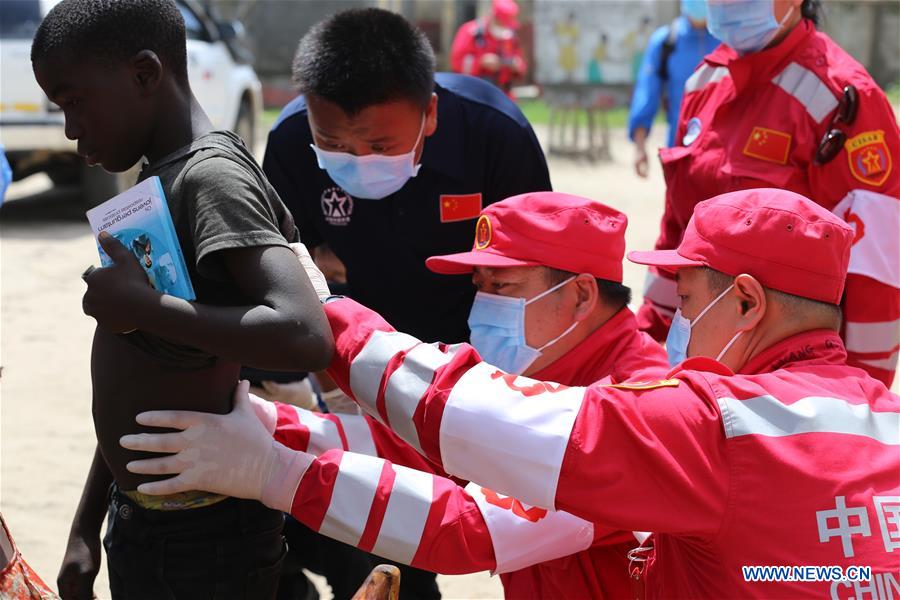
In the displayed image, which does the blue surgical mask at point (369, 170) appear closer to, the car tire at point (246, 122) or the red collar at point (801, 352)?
the red collar at point (801, 352)

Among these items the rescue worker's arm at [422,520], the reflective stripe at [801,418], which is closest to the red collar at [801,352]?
the reflective stripe at [801,418]

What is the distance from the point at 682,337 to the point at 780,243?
1.19ft

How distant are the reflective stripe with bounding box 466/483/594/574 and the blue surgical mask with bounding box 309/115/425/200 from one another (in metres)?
1.16

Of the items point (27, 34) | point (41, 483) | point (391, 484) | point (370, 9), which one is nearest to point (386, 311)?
point (370, 9)

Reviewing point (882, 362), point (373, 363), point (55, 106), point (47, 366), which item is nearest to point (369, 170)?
point (373, 363)

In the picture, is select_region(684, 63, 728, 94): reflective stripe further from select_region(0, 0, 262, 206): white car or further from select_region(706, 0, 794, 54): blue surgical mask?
select_region(0, 0, 262, 206): white car

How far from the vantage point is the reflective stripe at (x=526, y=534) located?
2.11m

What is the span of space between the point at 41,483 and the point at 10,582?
276 cm

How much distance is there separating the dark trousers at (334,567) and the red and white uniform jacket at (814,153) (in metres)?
1.48

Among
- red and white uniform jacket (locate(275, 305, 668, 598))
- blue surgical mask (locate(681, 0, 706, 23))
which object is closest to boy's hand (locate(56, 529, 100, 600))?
red and white uniform jacket (locate(275, 305, 668, 598))

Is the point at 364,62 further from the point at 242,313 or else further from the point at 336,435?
the point at 242,313

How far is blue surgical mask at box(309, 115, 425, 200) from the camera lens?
3.00 metres

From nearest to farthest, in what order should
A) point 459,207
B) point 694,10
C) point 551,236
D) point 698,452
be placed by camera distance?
point 698,452 < point 551,236 < point 459,207 < point 694,10

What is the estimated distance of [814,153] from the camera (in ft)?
11.1
